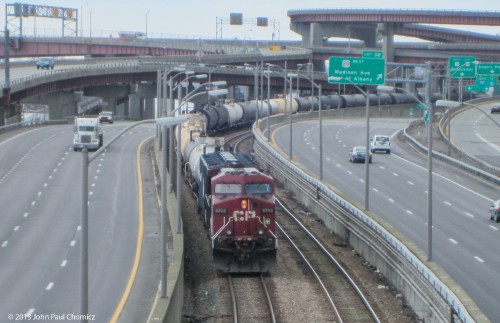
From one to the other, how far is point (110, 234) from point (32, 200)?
10710 millimetres

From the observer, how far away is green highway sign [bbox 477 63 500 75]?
226ft

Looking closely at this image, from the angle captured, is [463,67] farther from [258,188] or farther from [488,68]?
[258,188]

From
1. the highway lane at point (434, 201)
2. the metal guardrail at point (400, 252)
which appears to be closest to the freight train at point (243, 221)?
the metal guardrail at point (400, 252)

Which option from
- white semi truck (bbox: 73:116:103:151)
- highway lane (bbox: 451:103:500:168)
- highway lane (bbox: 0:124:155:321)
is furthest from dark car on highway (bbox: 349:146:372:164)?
white semi truck (bbox: 73:116:103:151)

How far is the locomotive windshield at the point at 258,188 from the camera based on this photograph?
34.0m

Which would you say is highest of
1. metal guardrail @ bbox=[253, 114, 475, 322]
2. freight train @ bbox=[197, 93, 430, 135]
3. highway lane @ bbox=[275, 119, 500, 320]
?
freight train @ bbox=[197, 93, 430, 135]

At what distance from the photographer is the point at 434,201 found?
54656 mm

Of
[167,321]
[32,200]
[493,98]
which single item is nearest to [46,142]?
[32,200]

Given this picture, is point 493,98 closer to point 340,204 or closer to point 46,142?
point 46,142

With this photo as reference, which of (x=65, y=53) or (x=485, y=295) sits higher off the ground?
(x=65, y=53)

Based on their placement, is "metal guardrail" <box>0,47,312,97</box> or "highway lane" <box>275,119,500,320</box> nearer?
"highway lane" <box>275,119,500,320</box>

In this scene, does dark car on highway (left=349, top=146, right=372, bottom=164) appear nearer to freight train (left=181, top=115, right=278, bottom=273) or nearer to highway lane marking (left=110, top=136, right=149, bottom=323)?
highway lane marking (left=110, top=136, right=149, bottom=323)

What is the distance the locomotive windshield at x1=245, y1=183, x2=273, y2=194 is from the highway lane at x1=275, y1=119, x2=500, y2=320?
7.40 m

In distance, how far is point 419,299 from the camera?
29.5 meters
